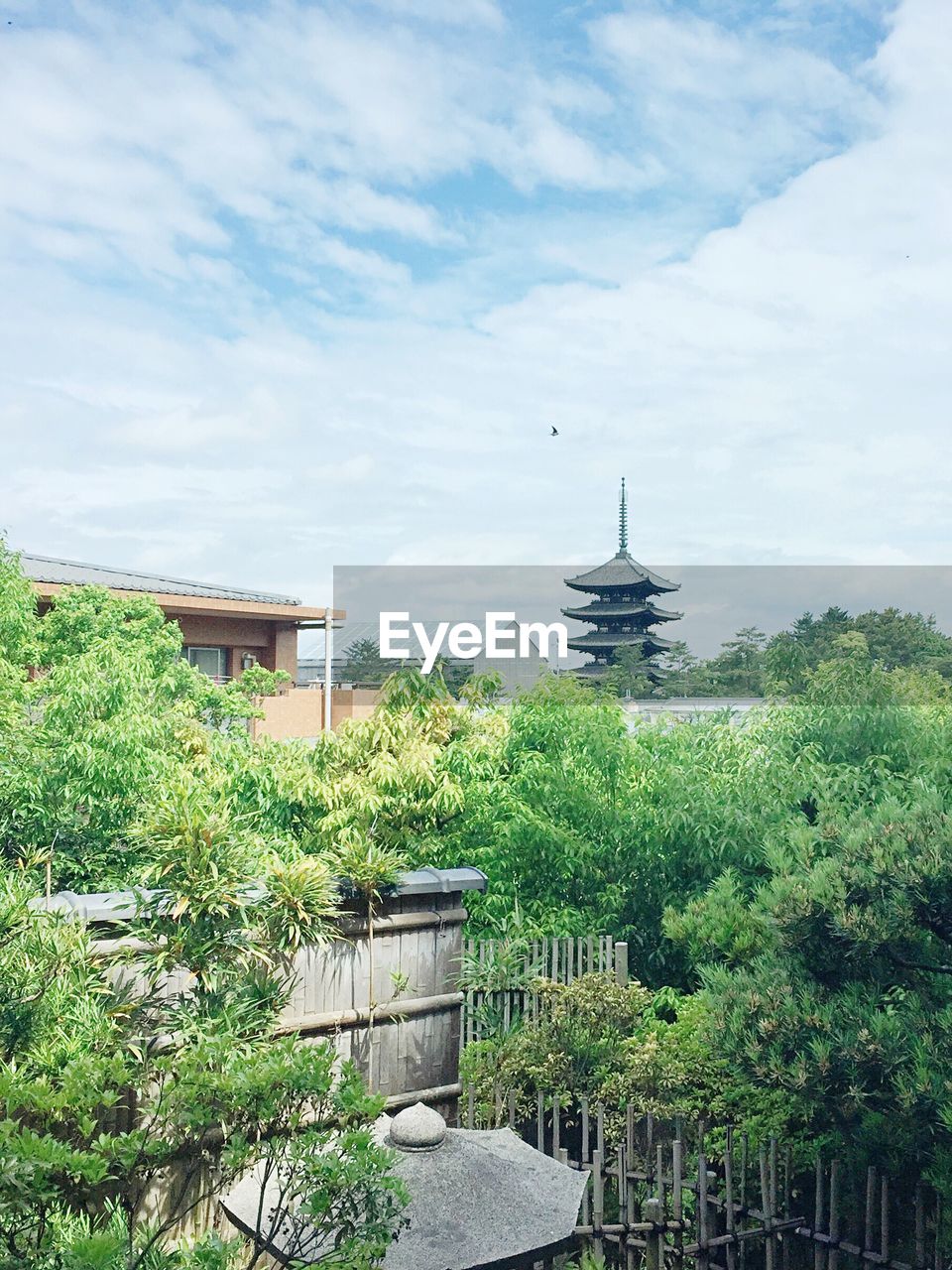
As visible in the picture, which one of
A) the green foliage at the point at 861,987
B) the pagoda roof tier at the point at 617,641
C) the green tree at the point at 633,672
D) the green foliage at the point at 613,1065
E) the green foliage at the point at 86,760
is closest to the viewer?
the green foliage at the point at 861,987

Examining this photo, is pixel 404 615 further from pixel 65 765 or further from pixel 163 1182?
pixel 163 1182

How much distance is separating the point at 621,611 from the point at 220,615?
72.9 ft

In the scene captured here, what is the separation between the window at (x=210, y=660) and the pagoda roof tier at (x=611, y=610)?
69.0ft

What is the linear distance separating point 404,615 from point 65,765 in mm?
30437

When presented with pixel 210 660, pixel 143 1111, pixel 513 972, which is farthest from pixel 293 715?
pixel 143 1111

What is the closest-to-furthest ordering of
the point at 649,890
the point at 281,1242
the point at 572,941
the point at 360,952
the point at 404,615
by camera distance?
the point at 281,1242 → the point at 360,952 → the point at 572,941 → the point at 649,890 → the point at 404,615

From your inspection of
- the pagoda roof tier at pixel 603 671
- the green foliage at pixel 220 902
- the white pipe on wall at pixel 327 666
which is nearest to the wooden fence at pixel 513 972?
the green foliage at pixel 220 902

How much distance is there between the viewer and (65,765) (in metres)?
8.46

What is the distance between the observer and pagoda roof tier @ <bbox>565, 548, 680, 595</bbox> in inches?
1623

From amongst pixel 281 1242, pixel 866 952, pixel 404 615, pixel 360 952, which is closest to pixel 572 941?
pixel 360 952

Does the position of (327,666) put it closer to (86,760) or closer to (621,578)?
(86,760)

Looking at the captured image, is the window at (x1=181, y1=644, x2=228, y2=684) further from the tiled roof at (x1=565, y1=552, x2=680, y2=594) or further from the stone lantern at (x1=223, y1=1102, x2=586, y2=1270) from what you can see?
the tiled roof at (x1=565, y1=552, x2=680, y2=594)

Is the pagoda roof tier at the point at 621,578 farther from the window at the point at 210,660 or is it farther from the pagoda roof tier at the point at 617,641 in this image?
the window at the point at 210,660

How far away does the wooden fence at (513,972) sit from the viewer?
8.05 metres
